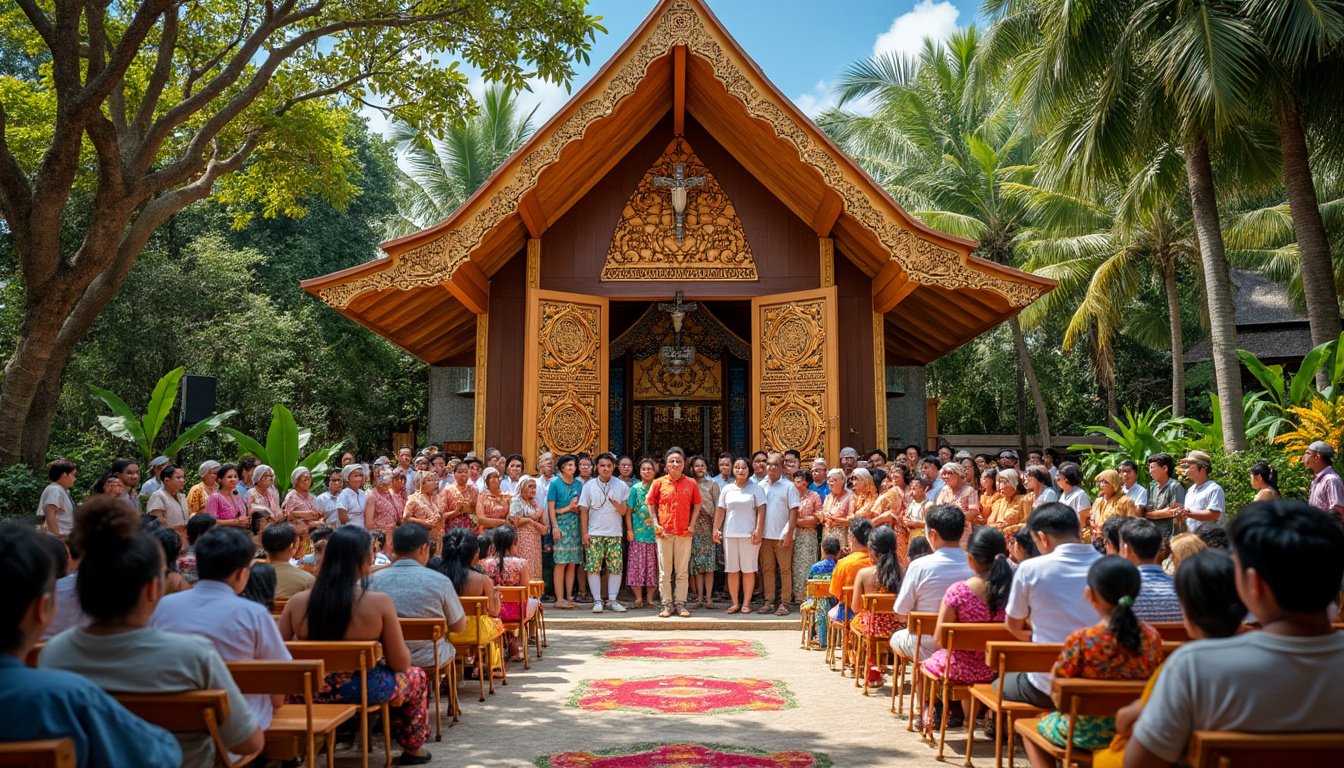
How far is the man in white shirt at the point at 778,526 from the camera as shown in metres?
10.4

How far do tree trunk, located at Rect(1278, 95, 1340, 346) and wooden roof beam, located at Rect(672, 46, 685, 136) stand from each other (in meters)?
7.75

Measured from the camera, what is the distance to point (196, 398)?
41.7 ft

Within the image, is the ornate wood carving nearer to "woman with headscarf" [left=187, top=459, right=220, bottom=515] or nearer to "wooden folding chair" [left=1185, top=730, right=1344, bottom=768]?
"woman with headscarf" [left=187, top=459, right=220, bottom=515]

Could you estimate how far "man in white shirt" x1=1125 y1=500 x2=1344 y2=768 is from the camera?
2340mm

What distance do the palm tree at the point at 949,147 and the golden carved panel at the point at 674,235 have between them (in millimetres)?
11520

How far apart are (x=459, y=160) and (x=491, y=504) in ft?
67.6

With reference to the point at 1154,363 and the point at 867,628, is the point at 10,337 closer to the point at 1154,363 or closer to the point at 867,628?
the point at 867,628

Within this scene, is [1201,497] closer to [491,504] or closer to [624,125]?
[491,504]

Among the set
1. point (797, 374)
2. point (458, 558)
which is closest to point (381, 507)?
point (458, 558)

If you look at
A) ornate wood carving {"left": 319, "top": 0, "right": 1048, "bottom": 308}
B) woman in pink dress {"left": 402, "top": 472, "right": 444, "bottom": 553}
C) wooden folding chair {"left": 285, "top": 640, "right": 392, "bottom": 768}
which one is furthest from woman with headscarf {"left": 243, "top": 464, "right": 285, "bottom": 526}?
wooden folding chair {"left": 285, "top": 640, "right": 392, "bottom": 768}

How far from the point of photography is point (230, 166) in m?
12.6

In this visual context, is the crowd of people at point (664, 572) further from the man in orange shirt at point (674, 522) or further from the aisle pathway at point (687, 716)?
the aisle pathway at point (687, 716)

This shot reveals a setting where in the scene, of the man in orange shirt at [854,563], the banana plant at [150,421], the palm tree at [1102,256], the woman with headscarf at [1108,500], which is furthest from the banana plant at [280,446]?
the palm tree at [1102,256]

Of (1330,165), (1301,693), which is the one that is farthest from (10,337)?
(1330,165)
